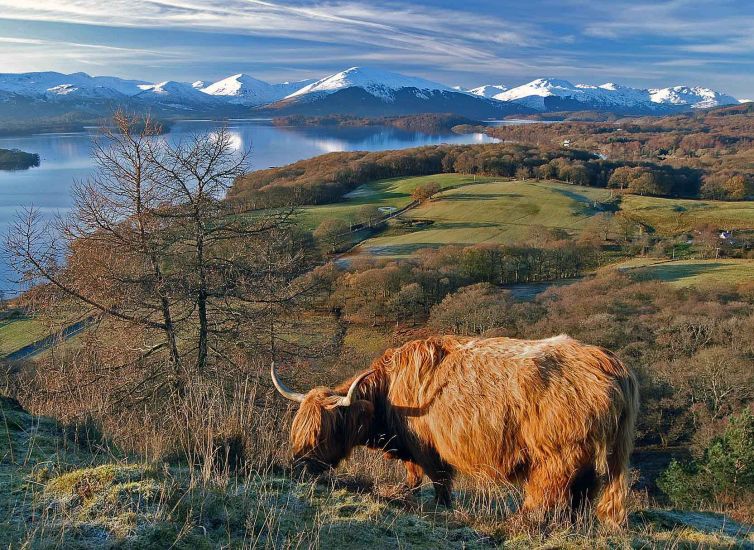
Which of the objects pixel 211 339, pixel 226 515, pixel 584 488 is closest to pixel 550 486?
pixel 584 488

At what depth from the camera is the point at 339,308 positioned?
169ft

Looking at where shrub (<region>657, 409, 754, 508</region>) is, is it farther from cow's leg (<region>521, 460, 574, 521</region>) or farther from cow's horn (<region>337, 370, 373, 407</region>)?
cow's horn (<region>337, 370, 373, 407</region>)

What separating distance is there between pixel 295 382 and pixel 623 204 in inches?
3425

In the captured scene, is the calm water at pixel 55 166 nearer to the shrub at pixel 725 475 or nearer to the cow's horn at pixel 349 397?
the cow's horn at pixel 349 397

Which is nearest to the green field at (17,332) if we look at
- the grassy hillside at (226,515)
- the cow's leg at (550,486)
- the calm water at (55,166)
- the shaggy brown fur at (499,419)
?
the calm water at (55,166)

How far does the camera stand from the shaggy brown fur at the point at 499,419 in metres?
4.59

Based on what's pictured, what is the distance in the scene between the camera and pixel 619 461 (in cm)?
476

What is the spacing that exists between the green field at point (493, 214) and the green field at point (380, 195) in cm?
670

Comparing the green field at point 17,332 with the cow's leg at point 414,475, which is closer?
the cow's leg at point 414,475

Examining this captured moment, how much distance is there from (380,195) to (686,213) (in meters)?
52.1

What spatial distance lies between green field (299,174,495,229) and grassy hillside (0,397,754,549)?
228ft

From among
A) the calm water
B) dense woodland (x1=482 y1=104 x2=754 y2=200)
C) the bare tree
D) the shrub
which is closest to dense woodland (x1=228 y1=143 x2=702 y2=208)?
dense woodland (x1=482 y1=104 x2=754 y2=200)

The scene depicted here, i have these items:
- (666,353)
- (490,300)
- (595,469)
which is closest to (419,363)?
(595,469)

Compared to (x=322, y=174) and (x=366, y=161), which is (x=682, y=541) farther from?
(x=366, y=161)
